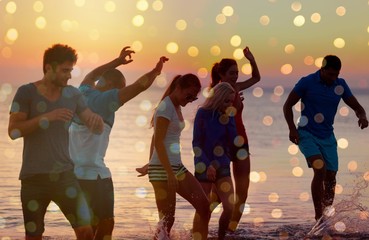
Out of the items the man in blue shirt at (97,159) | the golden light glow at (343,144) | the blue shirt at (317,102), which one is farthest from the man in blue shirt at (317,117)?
the golden light glow at (343,144)

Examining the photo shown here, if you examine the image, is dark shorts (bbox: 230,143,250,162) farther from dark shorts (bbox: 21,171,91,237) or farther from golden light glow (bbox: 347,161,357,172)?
golden light glow (bbox: 347,161,357,172)

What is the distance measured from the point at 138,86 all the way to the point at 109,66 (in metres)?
0.92

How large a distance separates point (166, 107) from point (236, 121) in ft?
6.37

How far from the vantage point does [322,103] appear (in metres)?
12.4

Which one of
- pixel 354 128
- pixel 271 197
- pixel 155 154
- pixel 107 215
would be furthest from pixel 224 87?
pixel 354 128

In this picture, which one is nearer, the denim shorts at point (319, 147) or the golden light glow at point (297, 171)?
the denim shorts at point (319, 147)

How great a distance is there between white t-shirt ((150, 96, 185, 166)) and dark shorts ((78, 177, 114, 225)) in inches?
31.9

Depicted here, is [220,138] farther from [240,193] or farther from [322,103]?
[322,103]

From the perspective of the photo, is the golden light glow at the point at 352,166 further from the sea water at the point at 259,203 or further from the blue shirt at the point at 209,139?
the blue shirt at the point at 209,139

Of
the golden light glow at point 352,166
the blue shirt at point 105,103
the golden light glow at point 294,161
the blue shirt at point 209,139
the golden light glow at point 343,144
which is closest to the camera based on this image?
the blue shirt at point 105,103

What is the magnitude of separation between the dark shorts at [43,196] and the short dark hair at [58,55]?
2.86ft

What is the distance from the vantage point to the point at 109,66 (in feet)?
30.1

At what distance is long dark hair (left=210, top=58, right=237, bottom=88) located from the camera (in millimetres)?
11205

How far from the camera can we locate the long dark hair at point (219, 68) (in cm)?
1121
